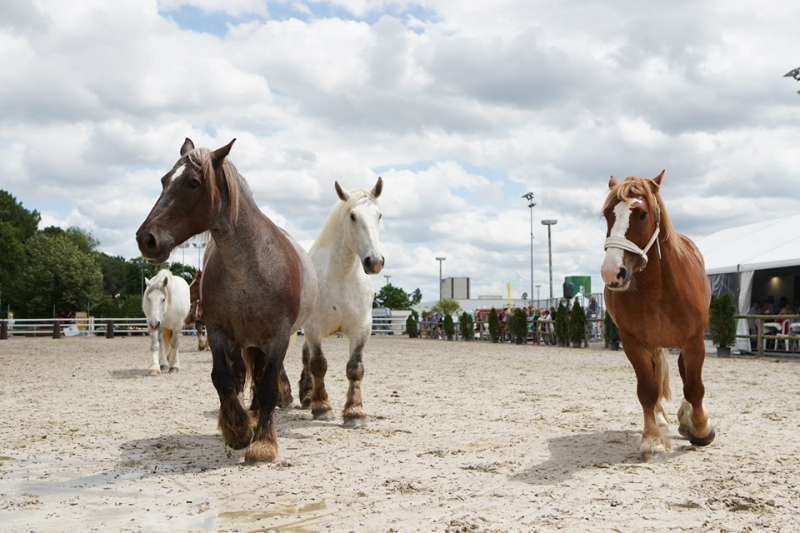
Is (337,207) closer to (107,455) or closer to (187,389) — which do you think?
(107,455)

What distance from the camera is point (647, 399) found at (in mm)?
5277

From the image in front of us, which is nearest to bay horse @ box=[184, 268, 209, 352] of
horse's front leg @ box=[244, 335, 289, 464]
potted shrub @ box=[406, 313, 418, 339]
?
horse's front leg @ box=[244, 335, 289, 464]

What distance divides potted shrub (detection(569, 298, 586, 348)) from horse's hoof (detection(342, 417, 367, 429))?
755 inches

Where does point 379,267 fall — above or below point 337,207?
below

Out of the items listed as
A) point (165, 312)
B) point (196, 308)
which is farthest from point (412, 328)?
point (165, 312)

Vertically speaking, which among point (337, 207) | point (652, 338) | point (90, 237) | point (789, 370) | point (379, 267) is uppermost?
point (90, 237)

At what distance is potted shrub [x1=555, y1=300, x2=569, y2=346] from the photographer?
25453 millimetres

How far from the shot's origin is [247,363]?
6578 millimetres

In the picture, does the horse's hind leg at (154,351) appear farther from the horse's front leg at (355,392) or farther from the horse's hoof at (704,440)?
the horse's hoof at (704,440)

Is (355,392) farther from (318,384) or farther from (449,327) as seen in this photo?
(449,327)

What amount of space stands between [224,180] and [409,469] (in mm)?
2498

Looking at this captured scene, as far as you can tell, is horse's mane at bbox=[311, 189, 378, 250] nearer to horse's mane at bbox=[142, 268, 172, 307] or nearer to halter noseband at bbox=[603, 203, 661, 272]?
halter noseband at bbox=[603, 203, 661, 272]

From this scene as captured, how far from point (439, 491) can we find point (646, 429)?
183 cm

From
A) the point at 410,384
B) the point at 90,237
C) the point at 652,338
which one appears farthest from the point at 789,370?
the point at 90,237
